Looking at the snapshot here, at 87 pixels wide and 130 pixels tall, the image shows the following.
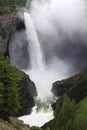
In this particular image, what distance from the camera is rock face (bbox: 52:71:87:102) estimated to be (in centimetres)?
8969

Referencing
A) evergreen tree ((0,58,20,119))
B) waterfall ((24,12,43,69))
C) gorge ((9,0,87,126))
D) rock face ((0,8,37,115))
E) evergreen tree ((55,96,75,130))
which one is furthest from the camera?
waterfall ((24,12,43,69))

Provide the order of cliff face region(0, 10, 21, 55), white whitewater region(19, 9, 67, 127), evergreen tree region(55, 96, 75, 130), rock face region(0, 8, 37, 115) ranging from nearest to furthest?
1. evergreen tree region(55, 96, 75, 130)
2. white whitewater region(19, 9, 67, 127)
3. rock face region(0, 8, 37, 115)
4. cliff face region(0, 10, 21, 55)

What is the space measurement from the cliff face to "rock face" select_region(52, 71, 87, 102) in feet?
53.5

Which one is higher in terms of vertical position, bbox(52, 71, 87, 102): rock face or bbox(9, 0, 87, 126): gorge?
bbox(9, 0, 87, 126): gorge

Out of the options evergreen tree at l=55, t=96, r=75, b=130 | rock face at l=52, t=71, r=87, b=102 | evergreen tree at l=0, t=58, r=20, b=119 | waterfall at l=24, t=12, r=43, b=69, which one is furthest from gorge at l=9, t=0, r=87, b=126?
evergreen tree at l=0, t=58, r=20, b=119

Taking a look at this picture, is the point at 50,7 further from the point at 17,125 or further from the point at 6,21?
the point at 17,125

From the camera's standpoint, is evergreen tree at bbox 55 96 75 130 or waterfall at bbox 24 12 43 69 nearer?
evergreen tree at bbox 55 96 75 130

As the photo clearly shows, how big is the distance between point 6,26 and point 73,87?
993 inches

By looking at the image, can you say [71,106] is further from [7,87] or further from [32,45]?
[32,45]

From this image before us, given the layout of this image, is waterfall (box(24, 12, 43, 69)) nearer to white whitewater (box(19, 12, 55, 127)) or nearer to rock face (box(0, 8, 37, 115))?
white whitewater (box(19, 12, 55, 127))

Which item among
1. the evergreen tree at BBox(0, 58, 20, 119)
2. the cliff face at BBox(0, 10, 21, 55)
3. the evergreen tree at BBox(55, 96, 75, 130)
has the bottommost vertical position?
the evergreen tree at BBox(55, 96, 75, 130)

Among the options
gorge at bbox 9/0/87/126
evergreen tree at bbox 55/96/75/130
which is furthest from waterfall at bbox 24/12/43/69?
evergreen tree at bbox 55/96/75/130

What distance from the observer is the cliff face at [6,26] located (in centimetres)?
10581

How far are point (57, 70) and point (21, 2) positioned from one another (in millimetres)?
25231
